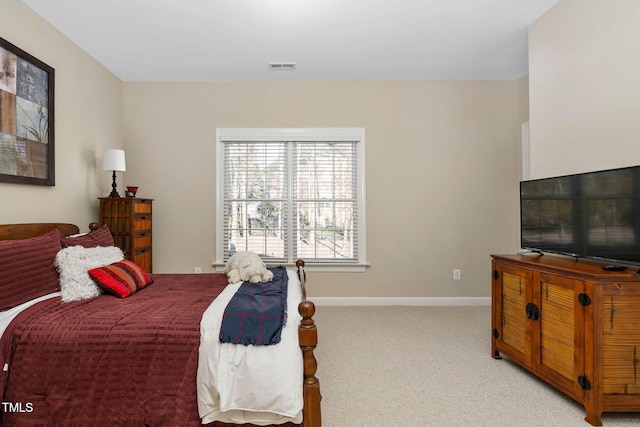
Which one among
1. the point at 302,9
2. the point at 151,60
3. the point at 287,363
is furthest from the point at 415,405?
the point at 151,60

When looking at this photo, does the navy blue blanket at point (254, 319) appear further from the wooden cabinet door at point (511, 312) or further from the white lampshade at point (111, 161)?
the white lampshade at point (111, 161)

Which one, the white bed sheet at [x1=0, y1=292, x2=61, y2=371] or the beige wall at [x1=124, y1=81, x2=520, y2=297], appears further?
the beige wall at [x1=124, y1=81, x2=520, y2=297]

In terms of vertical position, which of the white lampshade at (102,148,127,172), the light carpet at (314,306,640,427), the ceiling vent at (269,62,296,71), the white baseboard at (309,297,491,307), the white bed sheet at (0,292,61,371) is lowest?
the light carpet at (314,306,640,427)

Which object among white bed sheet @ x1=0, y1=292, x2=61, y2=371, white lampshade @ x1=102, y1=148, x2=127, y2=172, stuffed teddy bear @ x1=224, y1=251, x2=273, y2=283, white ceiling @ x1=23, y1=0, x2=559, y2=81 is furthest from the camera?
white lampshade @ x1=102, y1=148, x2=127, y2=172

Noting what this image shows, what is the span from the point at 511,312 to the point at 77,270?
9.93ft

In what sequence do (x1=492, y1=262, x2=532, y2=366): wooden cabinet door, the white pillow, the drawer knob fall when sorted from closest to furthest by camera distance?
the white pillow
the drawer knob
(x1=492, y1=262, x2=532, y2=366): wooden cabinet door

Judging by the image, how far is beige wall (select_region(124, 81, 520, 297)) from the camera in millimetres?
4379

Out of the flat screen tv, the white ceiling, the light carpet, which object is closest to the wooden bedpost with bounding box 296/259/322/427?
the light carpet

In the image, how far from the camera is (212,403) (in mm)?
1653

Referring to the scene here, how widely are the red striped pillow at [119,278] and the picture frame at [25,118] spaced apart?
3.40 ft

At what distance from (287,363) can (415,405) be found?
3.25ft

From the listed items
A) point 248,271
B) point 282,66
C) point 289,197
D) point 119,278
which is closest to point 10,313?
point 119,278

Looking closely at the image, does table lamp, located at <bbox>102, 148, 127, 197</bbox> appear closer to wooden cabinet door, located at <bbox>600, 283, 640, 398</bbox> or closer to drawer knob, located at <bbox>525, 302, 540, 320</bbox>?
drawer knob, located at <bbox>525, 302, 540, 320</bbox>

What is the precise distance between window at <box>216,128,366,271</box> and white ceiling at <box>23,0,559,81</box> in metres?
0.89
